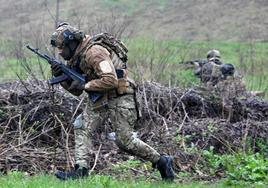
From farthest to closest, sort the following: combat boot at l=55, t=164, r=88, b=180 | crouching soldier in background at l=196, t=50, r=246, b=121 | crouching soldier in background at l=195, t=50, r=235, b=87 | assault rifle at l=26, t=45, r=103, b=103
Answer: crouching soldier in background at l=195, t=50, r=235, b=87 < crouching soldier in background at l=196, t=50, r=246, b=121 < assault rifle at l=26, t=45, r=103, b=103 < combat boot at l=55, t=164, r=88, b=180

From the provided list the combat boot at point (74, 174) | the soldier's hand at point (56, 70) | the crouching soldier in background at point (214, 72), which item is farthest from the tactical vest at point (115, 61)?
the crouching soldier in background at point (214, 72)

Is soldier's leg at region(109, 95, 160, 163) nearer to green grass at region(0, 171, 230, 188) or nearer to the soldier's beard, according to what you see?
green grass at region(0, 171, 230, 188)

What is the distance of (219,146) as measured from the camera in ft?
36.7

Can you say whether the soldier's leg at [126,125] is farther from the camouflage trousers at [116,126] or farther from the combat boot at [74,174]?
the combat boot at [74,174]

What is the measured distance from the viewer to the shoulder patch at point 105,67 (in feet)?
24.8

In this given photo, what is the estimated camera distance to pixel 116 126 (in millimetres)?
7965

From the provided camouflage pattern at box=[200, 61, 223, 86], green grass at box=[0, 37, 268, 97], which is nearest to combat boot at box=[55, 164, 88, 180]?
green grass at box=[0, 37, 268, 97]

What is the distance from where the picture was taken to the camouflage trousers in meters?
7.93

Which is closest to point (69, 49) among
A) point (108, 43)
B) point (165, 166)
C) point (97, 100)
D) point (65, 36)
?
point (65, 36)

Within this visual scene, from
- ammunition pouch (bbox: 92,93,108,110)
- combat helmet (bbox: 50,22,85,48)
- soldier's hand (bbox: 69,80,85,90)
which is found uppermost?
combat helmet (bbox: 50,22,85,48)

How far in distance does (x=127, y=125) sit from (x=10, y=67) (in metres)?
16.2

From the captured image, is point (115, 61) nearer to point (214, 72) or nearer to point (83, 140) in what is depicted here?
point (83, 140)

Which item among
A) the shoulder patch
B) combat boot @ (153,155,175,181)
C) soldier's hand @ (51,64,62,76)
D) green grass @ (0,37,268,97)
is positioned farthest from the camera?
green grass @ (0,37,268,97)

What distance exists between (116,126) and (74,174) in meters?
0.79
